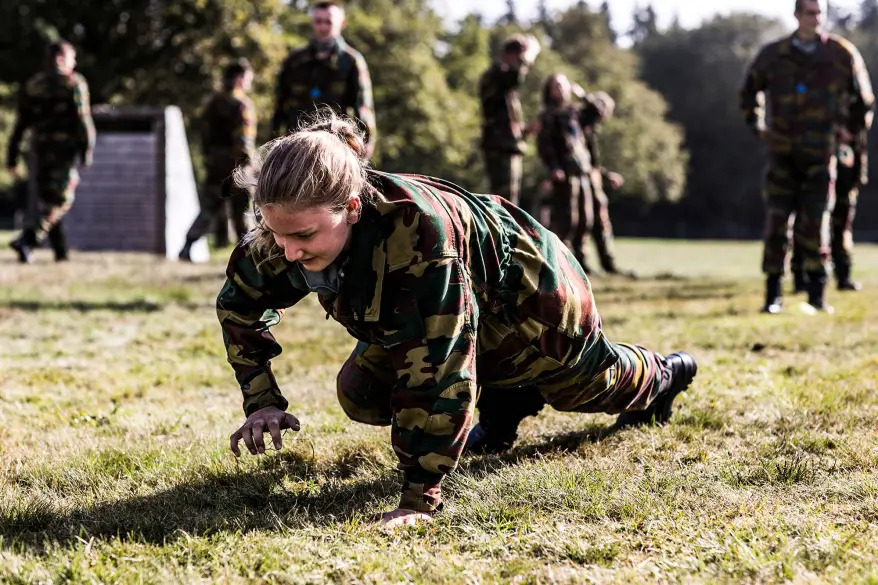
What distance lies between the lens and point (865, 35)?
6781 cm

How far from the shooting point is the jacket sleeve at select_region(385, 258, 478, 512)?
A: 275cm

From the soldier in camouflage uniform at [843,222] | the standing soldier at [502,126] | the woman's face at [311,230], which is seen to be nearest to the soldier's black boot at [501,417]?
the woman's face at [311,230]

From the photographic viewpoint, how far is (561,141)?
1211 centimetres

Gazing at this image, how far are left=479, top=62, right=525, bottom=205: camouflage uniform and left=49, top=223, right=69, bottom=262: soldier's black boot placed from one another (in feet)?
19.2

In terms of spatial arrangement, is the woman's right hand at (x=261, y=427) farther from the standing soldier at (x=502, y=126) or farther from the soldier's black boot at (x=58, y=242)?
the soldier's black boot at (x=58, y=242)

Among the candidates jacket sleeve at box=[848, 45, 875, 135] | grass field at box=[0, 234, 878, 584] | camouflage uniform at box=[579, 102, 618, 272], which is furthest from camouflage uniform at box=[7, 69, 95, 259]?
jacket sleeve at box=[848, 45, 875, 135]

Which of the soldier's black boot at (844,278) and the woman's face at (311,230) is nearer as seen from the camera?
the woman's face at (311,230)

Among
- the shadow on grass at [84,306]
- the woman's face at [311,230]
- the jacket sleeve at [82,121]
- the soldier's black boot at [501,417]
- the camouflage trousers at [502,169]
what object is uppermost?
the jacket sleeve at [82,121]

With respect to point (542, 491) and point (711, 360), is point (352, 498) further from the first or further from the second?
point (711, 360)

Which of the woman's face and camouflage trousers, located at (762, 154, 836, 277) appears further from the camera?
camouflage trousers, located at (762, 154, 836, 277)

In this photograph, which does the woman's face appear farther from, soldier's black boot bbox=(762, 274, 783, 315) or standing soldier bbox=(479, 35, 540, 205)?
standing soldier bbox=(479, 35, 540, 205)

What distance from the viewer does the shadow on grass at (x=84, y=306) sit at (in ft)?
26.5

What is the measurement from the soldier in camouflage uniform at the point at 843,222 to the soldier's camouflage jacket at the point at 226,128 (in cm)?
695

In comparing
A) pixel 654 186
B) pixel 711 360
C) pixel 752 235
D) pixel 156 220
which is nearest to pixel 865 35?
pixel 752 235
